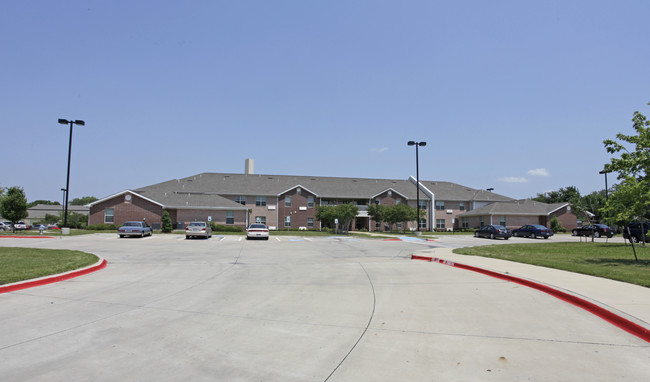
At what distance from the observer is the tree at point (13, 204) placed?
131ft

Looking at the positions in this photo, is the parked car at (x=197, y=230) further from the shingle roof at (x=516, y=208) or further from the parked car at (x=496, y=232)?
the shingle roof at (x=516, y=208)

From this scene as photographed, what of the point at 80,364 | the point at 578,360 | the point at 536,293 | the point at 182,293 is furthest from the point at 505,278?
the point at 80,364

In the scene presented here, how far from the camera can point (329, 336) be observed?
584 cm

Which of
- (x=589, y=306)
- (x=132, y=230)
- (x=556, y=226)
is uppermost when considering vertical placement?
(x=556, y=226)

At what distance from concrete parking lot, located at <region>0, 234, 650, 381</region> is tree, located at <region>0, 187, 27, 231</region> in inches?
1494

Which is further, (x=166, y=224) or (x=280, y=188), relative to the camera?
(x=280, y=188)

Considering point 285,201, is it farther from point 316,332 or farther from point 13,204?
point 316,332

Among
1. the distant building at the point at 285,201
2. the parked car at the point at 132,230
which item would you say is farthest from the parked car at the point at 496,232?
the parked car at the point at 132,230

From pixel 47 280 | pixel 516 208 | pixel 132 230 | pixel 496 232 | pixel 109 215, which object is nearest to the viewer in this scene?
pixel 47 280

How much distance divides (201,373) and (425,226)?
6062 centimetres

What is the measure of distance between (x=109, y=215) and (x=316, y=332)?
47.5 metres

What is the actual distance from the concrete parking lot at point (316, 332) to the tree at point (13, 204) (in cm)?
3795

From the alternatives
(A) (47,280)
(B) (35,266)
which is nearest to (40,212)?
(B) (35,266)

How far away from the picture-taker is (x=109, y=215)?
46.8 meters
